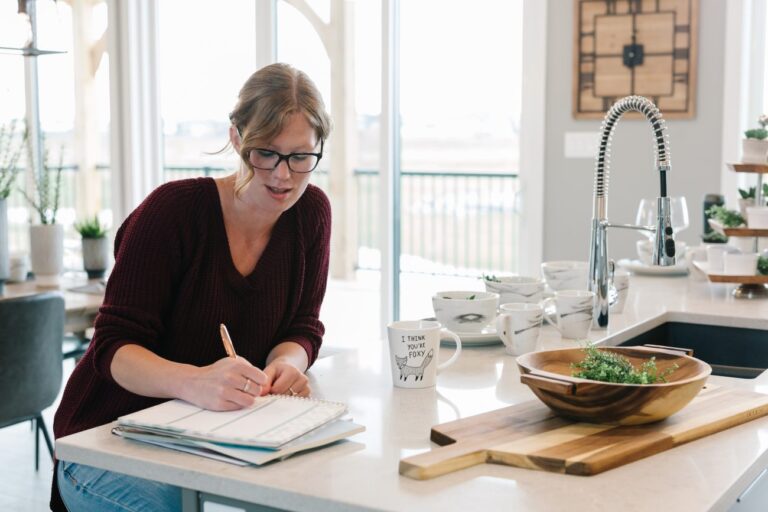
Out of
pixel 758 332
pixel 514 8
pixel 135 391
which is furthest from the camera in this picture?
pixel 514 8

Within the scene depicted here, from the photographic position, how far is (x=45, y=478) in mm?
3506

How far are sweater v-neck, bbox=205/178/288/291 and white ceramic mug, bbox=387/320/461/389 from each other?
0.30m

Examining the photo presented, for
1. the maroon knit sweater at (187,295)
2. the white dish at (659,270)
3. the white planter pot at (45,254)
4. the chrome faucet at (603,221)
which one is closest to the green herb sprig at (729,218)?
the white dish at (659,270)

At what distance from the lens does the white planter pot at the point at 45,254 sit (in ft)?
12.2

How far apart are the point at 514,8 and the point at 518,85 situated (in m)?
0.38

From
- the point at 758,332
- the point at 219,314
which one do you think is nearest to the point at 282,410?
the point at 219,314

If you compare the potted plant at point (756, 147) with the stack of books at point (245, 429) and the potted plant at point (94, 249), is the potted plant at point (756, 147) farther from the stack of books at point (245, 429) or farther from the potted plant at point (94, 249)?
the potted plant at point (94, 249)

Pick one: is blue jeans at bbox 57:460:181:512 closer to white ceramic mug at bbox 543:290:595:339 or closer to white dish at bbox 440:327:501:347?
white dish at bbox 440:327:501:347

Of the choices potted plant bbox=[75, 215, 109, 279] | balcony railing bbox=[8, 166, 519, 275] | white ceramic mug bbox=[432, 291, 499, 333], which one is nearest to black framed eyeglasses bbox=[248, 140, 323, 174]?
white ceramic mug bbox=[432, 291, 499, 333]

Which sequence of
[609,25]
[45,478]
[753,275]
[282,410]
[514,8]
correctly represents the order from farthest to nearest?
1. [514,8]
2. [609,25]
3. [45,478]
4. [753,275]
5. [282,410]

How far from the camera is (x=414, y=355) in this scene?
1.69 metres

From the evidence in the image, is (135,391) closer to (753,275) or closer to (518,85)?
(753,275)

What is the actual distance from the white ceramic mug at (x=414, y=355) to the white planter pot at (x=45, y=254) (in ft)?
7.84

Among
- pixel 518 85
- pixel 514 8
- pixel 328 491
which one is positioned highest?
pixel 514 8
